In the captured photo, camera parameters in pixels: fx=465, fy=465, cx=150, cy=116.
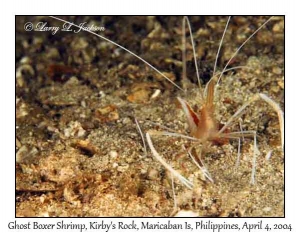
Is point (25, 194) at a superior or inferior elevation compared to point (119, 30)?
inferior

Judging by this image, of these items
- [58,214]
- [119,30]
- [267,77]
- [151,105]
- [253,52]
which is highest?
[119,30]

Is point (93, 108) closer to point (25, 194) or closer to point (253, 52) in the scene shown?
point (25, 194)

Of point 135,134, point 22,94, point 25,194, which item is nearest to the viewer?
point 25,194

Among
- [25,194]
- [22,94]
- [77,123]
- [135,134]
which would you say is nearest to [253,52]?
[135,134]

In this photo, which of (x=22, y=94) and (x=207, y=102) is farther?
(x=22, y=94)

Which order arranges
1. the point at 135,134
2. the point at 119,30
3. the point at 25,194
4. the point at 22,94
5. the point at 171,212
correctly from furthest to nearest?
the point at 119,30 < the point at 22,94 < the point at 135,134 < the point at 25,194 < the point at 171,212

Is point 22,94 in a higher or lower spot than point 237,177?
→ higher

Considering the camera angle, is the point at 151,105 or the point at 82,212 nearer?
the point at 82,212

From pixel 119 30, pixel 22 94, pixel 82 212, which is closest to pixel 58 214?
pixel 82 212

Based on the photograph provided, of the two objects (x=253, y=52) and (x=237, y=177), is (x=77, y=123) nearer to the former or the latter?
(x=237, y=177)
